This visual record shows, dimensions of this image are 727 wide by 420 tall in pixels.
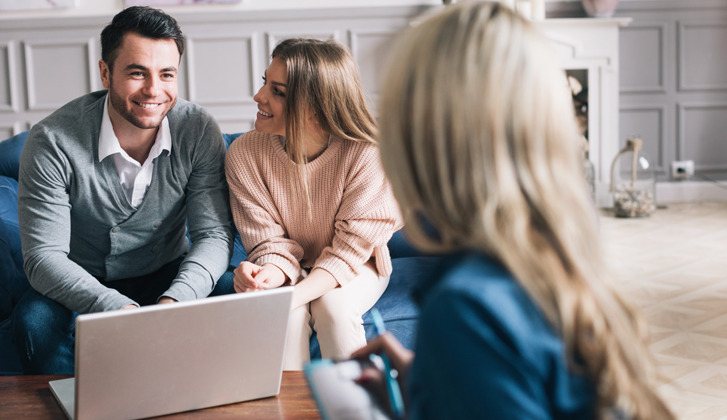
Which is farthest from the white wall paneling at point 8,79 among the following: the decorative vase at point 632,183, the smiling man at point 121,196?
the decorative vase at point 632,183

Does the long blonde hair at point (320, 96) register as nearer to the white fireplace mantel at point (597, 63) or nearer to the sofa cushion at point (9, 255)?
the sofa cushion at point (9, 255)

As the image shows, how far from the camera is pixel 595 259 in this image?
2.10 feet

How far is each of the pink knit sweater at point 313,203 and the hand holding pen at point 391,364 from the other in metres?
0.99

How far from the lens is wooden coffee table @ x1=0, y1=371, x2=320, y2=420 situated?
3.76ft

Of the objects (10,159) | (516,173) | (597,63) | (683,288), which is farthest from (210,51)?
(516,173)

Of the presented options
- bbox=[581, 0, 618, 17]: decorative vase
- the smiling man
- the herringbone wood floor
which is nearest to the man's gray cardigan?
the smiling man

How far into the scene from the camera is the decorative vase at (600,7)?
4730 mm

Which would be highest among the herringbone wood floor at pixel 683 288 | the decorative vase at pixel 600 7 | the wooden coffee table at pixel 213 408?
the decorative vase at pixel 600 7

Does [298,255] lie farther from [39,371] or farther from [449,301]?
[449,301]

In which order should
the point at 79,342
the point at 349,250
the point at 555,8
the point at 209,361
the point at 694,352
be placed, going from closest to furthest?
the point at 79,342 → the point at 209,361 → the point at 349,250 → the point at 694,352 → the point at 555,8

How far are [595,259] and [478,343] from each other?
14 centimetres

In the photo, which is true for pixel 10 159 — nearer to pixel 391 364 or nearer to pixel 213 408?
pixel 213 408

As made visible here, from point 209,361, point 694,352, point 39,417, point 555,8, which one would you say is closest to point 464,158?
point 209,361

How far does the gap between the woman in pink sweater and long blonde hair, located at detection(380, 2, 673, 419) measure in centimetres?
113
